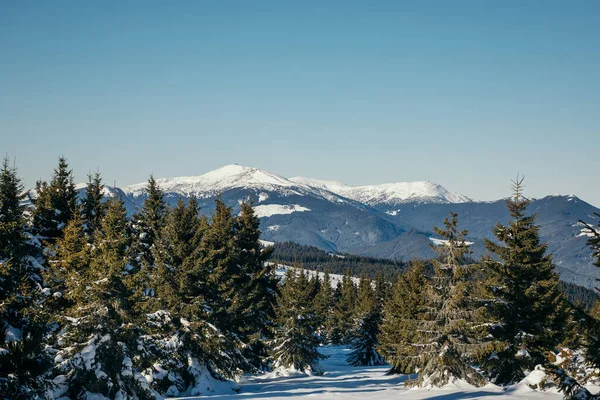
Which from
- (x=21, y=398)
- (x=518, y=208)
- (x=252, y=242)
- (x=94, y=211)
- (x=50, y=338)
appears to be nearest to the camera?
(x=21, y=398)

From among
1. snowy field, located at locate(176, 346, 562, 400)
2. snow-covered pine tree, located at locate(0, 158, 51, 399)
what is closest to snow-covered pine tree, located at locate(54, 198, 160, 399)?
snow-covered pine tree, located at locate(0, 158, 51, 399)

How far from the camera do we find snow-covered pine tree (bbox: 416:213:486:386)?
24.3m

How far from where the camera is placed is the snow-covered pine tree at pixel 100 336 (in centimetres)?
1745

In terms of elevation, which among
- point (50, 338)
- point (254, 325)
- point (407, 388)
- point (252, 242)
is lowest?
point (407, 388)

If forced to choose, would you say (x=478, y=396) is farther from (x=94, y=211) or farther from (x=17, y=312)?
(x=94, y=211)

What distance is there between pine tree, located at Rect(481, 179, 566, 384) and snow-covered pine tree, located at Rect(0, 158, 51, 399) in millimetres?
20313

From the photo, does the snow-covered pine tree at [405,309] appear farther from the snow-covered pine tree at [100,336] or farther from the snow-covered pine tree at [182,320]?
the snow-covered pine tree at [100,336]

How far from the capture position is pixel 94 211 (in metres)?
32.2

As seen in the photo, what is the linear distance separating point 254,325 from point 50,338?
18.1 m

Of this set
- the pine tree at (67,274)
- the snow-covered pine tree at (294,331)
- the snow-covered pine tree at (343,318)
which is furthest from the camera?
the snow-covered pine tree at (343,318)

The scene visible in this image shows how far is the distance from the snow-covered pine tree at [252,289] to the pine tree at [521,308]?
47.3 feet

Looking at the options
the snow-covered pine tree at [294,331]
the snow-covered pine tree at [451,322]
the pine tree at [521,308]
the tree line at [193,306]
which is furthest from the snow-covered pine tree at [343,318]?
the snow-covered pine tree at [451,322]

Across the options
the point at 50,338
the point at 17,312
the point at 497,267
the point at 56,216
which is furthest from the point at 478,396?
the point at 56,216

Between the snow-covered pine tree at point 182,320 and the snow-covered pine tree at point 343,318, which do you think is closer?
the snow-covered pine tree at point 182,320
